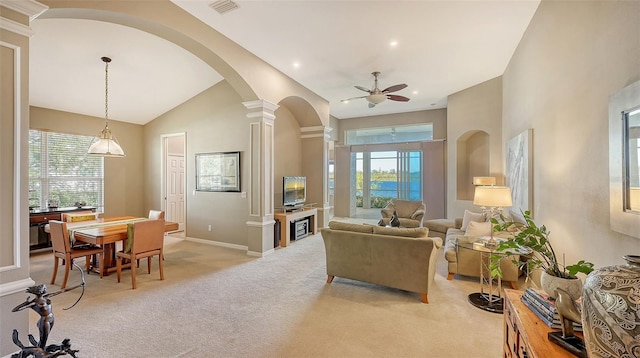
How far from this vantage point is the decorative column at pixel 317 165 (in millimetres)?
6855

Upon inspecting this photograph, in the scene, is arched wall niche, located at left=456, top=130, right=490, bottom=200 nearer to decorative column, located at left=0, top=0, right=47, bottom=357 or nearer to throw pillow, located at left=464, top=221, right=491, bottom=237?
throw pillow, located at left=464, top=221, right=491, bottom=237

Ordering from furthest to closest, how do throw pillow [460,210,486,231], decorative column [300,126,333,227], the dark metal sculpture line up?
1. decorative column [300,126,333,227]
2. throw pillow [460,210,486,231]
3. the dark metal sculpture

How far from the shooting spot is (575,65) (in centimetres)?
236

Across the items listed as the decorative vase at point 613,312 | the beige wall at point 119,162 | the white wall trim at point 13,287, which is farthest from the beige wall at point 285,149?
the decorative vase at point 613,312

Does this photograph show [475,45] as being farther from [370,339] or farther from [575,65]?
[370,339]

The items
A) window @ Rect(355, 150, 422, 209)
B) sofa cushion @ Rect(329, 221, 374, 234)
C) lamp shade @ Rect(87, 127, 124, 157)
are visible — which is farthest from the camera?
window @ Rect(355, 150, 422, 209)

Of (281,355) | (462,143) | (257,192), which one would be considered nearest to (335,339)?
(281,355)

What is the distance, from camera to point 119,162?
6301mm

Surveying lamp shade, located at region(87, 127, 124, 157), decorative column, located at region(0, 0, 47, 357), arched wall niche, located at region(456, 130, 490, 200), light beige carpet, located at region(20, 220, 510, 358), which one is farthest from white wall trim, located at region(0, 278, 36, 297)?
arched wall niche, located at region(456, 130, 490, 200)

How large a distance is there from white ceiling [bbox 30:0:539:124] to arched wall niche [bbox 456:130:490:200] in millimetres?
1341

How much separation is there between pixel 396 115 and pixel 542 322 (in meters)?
7.94

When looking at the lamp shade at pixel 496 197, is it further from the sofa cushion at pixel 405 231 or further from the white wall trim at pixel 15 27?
the white wall trim at pixel 15 27

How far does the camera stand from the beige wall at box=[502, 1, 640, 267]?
1.77 meters

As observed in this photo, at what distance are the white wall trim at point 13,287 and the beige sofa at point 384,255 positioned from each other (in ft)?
8.95
